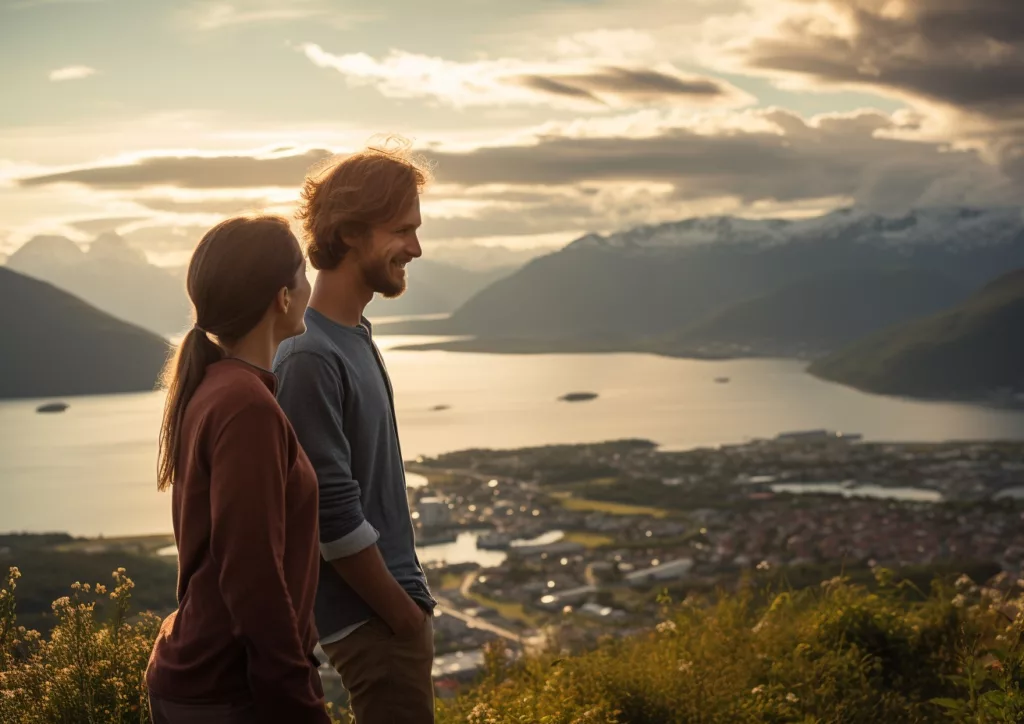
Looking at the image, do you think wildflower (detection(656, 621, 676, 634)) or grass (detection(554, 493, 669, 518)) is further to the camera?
grass (detection(554, 493, 669, 518))

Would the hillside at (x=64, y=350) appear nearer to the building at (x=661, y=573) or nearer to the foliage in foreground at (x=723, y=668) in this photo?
the building at (x=661, y=573)

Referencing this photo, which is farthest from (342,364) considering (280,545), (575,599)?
(575,599)

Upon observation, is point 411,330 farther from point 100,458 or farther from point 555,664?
point 555,664

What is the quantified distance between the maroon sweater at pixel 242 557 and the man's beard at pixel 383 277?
54 centimetres

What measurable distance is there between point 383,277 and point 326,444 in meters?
0.40

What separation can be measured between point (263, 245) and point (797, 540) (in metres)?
28.5

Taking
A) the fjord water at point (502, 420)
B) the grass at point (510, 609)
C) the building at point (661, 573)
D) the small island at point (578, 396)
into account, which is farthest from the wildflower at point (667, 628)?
the small island at point (578, 396)

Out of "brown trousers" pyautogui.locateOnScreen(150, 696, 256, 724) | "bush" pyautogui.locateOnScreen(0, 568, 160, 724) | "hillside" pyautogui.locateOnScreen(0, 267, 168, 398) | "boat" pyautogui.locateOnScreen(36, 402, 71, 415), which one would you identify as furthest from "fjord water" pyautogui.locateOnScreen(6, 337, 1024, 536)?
"brown trousers" pyautogui.locateOnScreen(150, 696, 256, 724)

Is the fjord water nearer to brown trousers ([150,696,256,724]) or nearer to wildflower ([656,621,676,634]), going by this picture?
wildflower ([656,621,676,634])

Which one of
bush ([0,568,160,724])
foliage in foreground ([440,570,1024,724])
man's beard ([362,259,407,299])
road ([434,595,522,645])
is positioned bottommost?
road ([434,595,522,645])

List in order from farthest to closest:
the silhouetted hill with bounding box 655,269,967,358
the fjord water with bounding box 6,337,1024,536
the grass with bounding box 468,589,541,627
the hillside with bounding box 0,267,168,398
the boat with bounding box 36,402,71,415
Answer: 1. the silhouetted hill with bounding box 655,269,967,358
2. the hillside with bounding box 0,267,168,398
3. the boat with bounding box 36,402,71,415
4. the fjord water with bounding box 6,337,1024,536
5. the grass with bounding box 468,589,541,627

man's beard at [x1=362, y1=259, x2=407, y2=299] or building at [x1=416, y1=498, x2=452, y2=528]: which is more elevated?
man's beard at [x1=362, y1=259, x2=407, y2=299]

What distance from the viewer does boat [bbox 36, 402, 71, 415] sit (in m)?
61.6

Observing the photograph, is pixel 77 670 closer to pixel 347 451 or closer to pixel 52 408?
pixel 347 451
